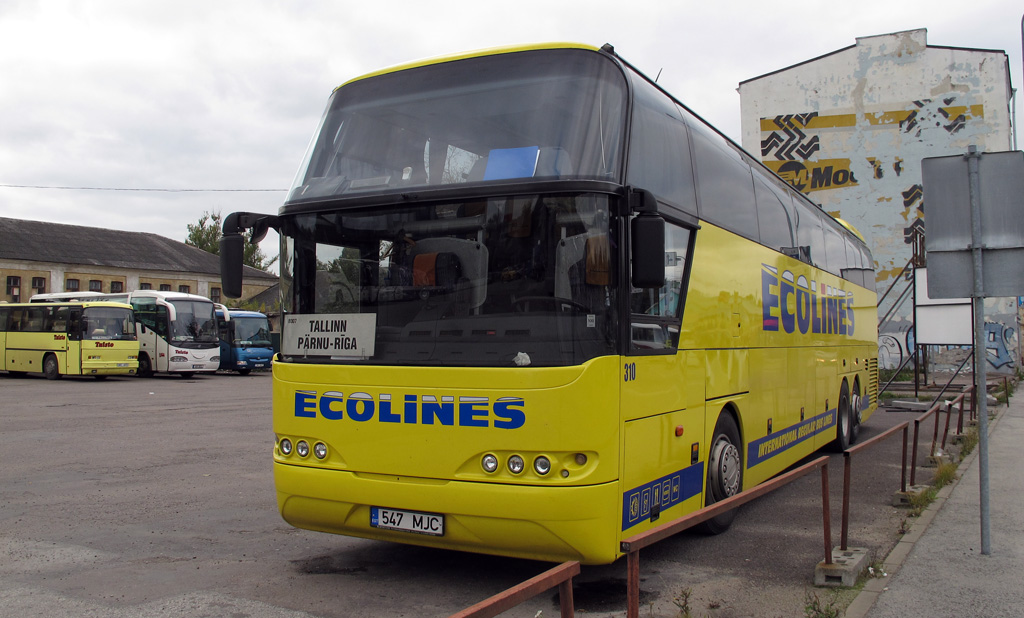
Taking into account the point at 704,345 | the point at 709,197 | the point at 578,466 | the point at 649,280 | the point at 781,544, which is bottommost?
the point at 781,544

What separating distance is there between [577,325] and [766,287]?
13.3 feet

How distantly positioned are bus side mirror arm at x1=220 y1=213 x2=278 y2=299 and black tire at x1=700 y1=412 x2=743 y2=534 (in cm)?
385

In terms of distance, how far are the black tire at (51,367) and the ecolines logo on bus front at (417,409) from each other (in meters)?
28.2

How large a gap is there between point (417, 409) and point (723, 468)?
2.96m

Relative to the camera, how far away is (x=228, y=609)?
5.08 meters

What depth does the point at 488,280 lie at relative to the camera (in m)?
5.29

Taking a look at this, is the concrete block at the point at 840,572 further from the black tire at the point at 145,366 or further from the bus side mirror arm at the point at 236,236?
the black tire at the point at 145,366

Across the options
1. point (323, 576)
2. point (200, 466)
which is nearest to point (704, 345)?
point (323, 576)

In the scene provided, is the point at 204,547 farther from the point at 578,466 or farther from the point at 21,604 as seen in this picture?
the point at 578,466

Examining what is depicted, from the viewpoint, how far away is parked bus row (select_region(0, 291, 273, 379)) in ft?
96.6

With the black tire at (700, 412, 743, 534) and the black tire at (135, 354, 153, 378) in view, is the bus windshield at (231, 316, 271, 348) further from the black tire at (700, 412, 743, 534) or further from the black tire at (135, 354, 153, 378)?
the black tire at (700, 412, 743, 534)

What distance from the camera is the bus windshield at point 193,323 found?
32.0 metres

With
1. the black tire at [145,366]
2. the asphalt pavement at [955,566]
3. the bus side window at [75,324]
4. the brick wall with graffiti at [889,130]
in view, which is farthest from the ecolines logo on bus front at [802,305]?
Answer: the black tire at [145,366]

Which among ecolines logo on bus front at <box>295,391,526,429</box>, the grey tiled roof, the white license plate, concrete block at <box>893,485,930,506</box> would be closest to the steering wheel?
ecolines logo on bus front at <box>295,391,526,429</box>
